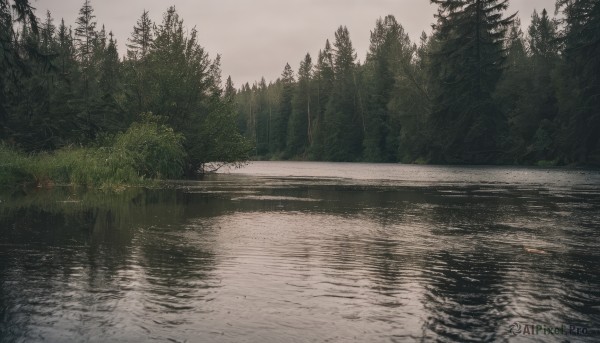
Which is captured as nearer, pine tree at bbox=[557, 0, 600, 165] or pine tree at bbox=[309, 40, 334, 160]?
pine tree at bbox=[557, 0, 600, 165]

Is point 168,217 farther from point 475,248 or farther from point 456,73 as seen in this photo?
point 456,73

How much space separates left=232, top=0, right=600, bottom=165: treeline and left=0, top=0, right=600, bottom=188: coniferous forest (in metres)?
0.20

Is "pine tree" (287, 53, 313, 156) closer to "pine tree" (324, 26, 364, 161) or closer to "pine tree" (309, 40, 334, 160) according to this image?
"pine tree" (309, 40, 334, 160)

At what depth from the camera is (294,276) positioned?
807 cm

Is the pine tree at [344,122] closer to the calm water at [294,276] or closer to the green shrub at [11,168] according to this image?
the green shrub at [11,168]

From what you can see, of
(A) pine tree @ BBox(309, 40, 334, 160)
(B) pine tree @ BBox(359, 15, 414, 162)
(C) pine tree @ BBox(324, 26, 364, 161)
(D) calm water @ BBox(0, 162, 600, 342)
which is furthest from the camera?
(A) pine tree @ BBox(309, 40, 334, 160)

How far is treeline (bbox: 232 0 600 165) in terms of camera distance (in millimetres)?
56438

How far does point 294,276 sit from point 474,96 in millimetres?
66597

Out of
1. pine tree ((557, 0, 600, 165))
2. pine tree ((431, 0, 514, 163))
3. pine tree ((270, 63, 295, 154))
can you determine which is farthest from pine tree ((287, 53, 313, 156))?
pine tree ((557, 0, 600, 165))

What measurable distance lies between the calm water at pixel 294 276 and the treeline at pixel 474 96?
31.7 m

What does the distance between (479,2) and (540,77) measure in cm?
1275

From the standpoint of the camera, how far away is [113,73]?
259 ft

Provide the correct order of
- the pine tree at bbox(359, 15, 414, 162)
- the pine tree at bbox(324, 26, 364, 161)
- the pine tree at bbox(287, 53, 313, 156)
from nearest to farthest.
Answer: the pine tree at bbox(359, 15, 414, 162), the pine tree at bbox(324, 26, 364, 161), the pine tree at bbox(287, 53, 313, 156)

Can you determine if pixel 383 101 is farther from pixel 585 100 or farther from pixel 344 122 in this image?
pixel 585 100
